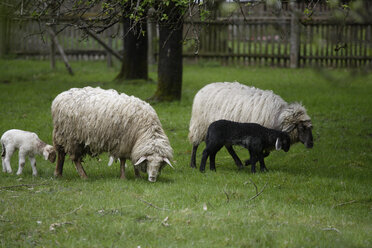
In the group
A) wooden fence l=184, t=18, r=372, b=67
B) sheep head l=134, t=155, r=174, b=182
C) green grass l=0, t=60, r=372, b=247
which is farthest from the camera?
wooden fence l=184, t=18, r=372, b=67

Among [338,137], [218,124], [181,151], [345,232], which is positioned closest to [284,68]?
[338,137]

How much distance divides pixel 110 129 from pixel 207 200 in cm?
178

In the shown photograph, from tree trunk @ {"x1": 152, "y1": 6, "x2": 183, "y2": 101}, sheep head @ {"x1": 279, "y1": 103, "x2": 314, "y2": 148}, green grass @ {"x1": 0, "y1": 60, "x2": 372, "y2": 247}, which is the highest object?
tree trunk @ {"x1": 152, "y1": 6, "x2": 183, "y2": 101}

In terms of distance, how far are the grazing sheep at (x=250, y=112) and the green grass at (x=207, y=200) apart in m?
0.61

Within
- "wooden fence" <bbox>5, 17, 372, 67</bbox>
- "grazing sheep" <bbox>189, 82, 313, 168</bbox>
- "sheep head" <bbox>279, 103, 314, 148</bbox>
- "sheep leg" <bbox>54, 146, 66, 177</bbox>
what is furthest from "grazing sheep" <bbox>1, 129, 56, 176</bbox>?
"wooden fence" <bbox>5, 17, 372, 67</bbox>

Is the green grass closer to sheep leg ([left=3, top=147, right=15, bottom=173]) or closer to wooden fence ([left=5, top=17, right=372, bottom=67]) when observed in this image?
sheep leg ([left=3, top=147, right=15, bottom=173])

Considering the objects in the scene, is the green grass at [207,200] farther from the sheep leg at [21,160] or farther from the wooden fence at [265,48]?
the wooden fence at [265,48]

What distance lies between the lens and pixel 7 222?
4820 millimetres

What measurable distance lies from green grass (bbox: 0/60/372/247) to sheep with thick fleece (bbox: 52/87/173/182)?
36 cm

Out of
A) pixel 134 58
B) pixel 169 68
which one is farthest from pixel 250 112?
pixel 134 58

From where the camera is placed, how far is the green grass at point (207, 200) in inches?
178

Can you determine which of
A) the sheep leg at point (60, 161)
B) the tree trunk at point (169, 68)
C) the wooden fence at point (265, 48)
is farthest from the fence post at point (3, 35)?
the wooden fence at point (265, 48)

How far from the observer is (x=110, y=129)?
6695mm

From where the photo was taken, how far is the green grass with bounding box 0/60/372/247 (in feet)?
14.8
